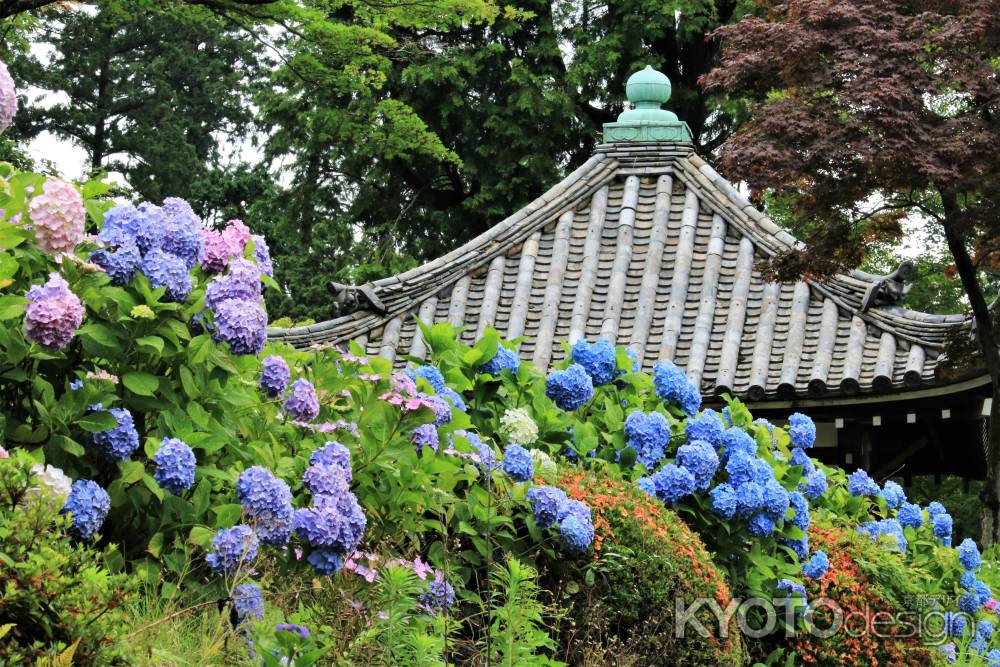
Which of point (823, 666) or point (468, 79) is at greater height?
point (468, 79)

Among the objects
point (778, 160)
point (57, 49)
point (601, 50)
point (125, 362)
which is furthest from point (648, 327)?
point (57, 49)

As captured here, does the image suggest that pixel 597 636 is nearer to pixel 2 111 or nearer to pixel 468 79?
pixel 2 111

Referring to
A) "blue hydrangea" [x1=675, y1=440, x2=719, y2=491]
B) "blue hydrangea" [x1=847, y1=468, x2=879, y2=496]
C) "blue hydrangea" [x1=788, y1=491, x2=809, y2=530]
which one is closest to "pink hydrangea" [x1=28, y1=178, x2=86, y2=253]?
"blue hydrangea" [x1=675, y1=440, x2=719, y2=491]

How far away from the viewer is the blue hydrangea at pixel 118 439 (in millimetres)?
3133

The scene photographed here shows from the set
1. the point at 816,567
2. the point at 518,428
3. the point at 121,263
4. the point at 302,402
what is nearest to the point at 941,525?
the point at 816,567

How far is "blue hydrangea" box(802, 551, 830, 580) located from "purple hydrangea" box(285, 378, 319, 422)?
2.70 meters

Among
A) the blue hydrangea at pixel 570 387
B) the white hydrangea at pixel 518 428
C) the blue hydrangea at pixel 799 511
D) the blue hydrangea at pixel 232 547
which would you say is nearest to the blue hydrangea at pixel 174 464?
the blue hydrangea at pixel 232 547

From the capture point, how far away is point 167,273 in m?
3.30

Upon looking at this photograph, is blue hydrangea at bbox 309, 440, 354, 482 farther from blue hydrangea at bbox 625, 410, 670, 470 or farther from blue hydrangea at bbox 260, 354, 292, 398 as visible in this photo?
blue hydrangea at bbox 625, 410, 670, 470

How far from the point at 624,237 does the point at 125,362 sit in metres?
8.96

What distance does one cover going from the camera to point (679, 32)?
20.7m

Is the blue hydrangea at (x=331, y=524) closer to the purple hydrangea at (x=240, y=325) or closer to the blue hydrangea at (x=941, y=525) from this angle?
the purple hydrangea at (x=240, y=325)

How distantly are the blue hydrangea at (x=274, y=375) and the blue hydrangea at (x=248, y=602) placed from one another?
2.10 feet

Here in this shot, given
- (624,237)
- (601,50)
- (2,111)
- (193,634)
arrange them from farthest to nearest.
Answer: (601,50)
(624,237)
(2,111)
(193,634)
